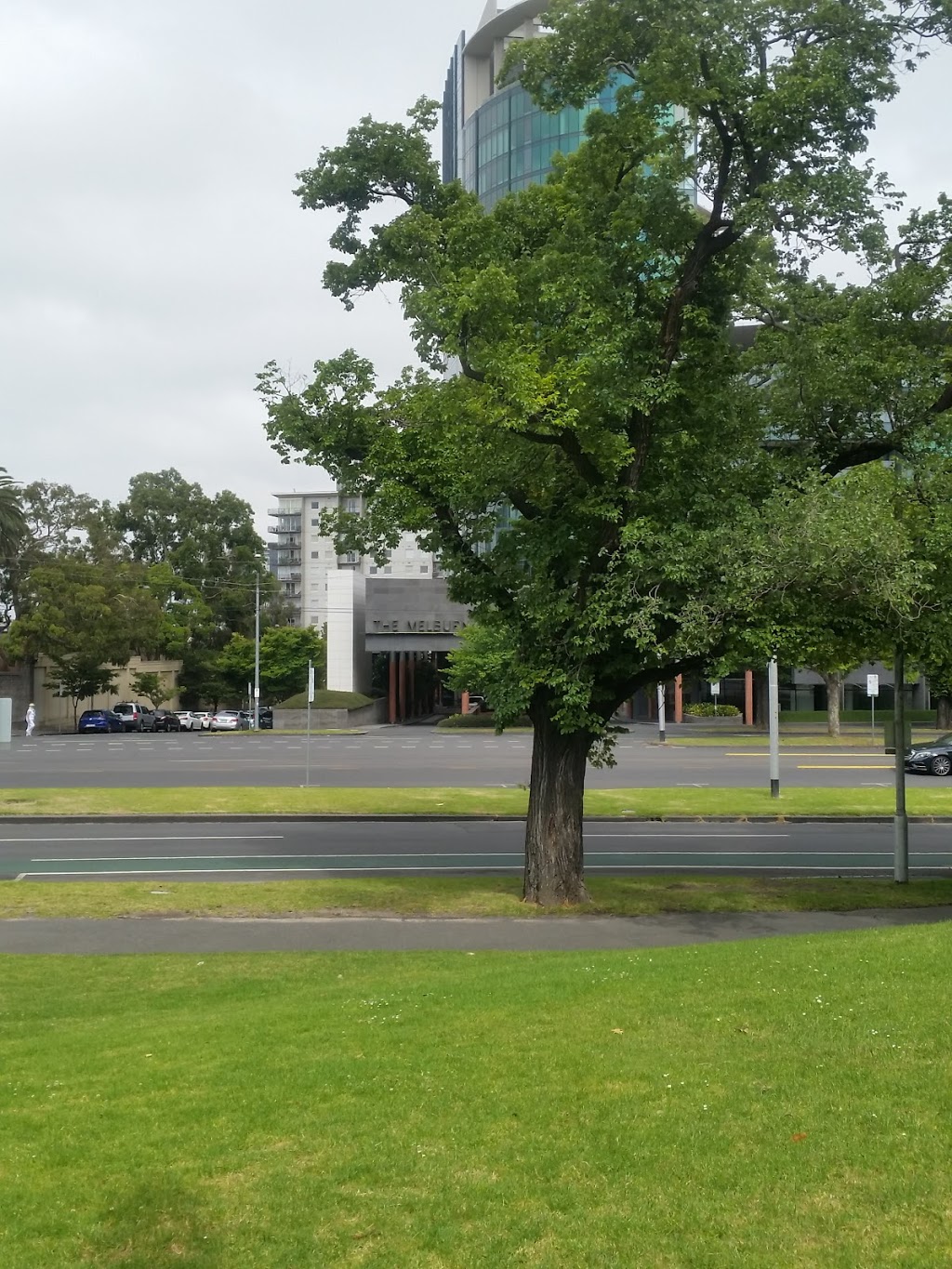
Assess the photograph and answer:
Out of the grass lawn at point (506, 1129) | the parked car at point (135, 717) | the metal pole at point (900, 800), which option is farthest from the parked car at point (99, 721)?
the grass lawn at point (506, 1129)

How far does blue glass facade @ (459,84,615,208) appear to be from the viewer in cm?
7019

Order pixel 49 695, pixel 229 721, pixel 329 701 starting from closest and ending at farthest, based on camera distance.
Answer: pixel 229 721
pixel 49 695
pixel 329 701

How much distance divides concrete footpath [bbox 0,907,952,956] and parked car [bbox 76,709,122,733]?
1986 inches

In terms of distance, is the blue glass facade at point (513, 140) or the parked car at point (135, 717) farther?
the blue glass facade at point (513, 140)

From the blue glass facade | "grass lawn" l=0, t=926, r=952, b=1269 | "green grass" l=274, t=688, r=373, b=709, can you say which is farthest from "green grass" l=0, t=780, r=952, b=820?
the blue glass facade

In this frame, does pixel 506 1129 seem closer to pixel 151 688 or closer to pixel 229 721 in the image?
pixel 229 721

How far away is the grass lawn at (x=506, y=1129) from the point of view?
4059 millimetres

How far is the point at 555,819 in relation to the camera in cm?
1391

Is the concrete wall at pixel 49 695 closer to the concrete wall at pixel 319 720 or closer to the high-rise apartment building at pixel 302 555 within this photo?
the concrete wall at pixel 319 720

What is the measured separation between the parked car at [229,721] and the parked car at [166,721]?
7.33 feet

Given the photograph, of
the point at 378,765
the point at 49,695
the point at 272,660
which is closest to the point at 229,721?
the point at 49,695

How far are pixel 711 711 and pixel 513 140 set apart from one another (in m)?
39.1

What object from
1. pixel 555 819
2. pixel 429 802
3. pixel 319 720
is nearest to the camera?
pixel 555 819

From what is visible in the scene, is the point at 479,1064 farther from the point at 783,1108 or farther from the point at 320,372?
the point at 320,372
